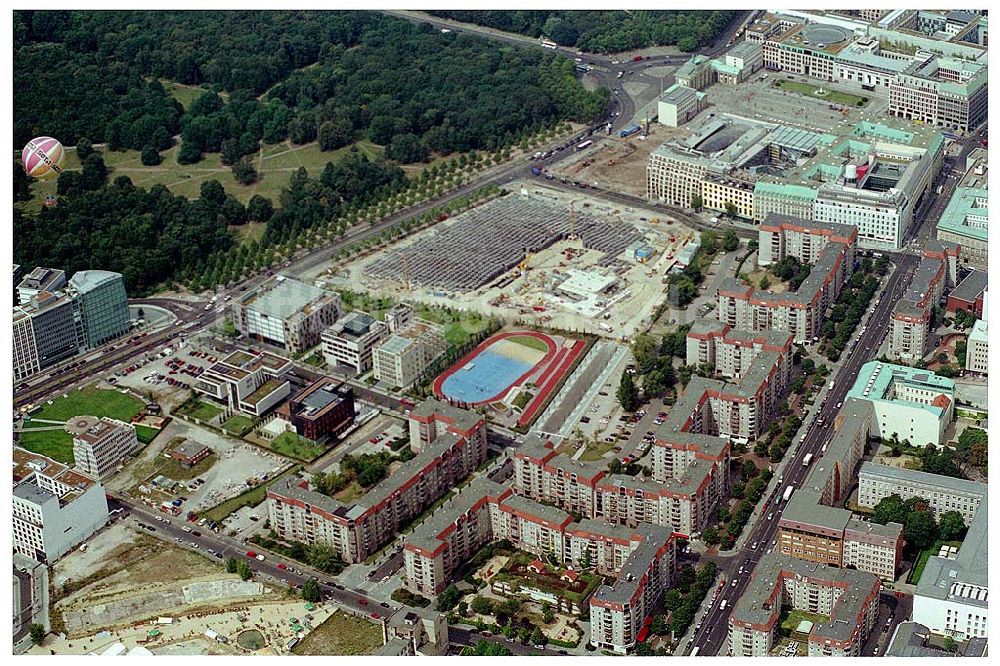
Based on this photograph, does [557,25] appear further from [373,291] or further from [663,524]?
[663,524]

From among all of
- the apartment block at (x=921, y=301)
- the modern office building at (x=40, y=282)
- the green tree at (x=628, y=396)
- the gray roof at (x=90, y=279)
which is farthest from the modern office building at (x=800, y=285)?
the modern office building at (x=40, y=282)

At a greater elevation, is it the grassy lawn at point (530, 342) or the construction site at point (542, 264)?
the construction site at point (542, 264)

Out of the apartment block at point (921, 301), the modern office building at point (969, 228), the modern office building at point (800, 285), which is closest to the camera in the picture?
the apartment block at point (921, 301)

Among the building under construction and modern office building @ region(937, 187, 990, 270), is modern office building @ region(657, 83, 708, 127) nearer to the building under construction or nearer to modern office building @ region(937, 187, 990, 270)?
the building under construction

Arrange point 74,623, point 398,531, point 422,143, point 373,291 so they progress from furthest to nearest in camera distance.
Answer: point 422,143 < point 373,291 < point 398,531 < point 74,623

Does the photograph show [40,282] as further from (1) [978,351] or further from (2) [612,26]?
(2) [612,26]

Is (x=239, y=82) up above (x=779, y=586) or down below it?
above

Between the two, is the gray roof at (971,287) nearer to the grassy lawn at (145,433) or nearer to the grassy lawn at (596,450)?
the grassy lawn at (596,450)

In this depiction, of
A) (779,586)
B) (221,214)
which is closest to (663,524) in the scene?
(779,586)

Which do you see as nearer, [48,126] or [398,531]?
[398,531]
